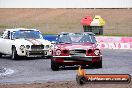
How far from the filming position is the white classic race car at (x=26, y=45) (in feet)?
76.9

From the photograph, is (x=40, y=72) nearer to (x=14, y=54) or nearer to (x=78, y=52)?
(x=78, y=52)

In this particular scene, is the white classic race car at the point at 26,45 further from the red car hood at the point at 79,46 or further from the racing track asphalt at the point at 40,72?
the red car hood at the point at 79,46

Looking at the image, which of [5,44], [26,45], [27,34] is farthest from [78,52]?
[5,44]

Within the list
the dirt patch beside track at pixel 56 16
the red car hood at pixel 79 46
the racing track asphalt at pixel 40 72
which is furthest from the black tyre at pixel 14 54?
the dirt patch beside track at pixel 56 16

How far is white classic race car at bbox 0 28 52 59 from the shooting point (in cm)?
2345

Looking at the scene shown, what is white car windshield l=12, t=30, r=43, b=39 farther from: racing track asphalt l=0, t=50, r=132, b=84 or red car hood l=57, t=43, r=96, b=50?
red car hood l=57, t=43, r=96, b=50

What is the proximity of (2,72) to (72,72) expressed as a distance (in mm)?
2404

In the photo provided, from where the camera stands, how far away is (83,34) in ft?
65.5

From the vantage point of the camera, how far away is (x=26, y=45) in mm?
23438

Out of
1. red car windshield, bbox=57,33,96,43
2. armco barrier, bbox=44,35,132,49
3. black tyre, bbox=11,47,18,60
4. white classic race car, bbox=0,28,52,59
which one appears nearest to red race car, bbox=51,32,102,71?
red car windshield, bbox=57,33,96,43

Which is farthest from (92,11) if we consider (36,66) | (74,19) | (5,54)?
(36,66)

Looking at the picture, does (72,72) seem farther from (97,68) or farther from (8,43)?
(8,43)
